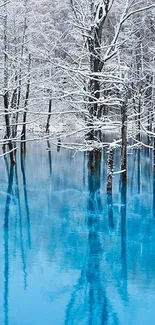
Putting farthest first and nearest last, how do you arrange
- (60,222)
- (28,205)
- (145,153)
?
(145,153)
(28,205)
(60,222)

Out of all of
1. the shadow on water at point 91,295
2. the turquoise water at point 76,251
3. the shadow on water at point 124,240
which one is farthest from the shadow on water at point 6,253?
the shadow on water at point 124,240

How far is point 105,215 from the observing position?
1645 cm

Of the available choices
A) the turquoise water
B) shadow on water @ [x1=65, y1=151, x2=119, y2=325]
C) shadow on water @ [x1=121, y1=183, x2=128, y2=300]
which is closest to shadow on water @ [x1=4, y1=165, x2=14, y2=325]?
the turquoise water

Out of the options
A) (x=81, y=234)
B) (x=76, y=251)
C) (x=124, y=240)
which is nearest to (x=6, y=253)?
(x=76, y=251)

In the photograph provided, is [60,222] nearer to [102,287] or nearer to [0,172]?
[102,287]

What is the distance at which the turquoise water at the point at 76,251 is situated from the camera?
338 inches

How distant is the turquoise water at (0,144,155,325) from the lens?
8.59 m

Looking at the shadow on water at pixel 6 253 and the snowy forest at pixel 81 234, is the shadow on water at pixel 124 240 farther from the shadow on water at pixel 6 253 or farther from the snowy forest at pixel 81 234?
the shadow on water at pixel 6 253

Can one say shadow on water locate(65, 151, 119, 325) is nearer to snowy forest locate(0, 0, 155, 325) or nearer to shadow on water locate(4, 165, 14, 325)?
snowy forest locate(0, 0, 155, 325)

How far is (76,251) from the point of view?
40.2ft

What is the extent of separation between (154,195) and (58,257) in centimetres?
923

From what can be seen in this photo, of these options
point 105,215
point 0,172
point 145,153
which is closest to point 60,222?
point 105,215

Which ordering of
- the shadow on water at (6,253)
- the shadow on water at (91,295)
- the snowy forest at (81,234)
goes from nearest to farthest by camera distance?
1. the shadow on water at (91,295)
2. the shadow on water at (6,253)
3. the snowy forest at (81,234)

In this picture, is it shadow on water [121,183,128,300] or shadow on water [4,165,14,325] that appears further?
shadow on water [121,183,128,300]
